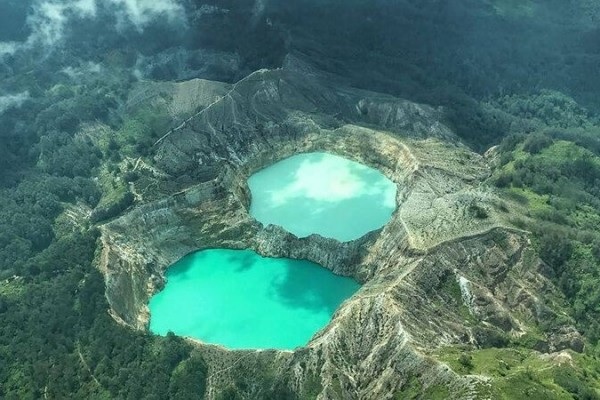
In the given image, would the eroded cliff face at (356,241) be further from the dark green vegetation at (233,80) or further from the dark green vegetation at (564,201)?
the dark green vegetation at (564,201)

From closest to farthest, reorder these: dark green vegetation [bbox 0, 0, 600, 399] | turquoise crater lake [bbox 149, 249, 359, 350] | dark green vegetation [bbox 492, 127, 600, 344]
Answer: dark green vegetation [bbox 0, 0, 600, 399] < dark green vegetation [bbox 492, 127, 600, 344] < turquoise crater lake [bbox 149, 249, 359, 350]

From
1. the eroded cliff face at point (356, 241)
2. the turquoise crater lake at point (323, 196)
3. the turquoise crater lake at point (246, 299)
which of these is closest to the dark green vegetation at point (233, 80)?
the eroded cliff face at point (356, 241)

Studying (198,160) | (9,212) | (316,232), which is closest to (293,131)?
(198,160)

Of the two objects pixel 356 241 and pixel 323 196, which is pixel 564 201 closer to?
pixel 356 241

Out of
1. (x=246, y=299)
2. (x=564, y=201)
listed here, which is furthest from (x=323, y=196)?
(x=564, y=201)

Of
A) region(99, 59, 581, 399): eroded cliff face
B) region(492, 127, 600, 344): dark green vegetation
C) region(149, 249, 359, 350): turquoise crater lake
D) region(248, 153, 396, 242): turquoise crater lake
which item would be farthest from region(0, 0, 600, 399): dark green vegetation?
region(248, 153, 396, 242): turquoise crater lake

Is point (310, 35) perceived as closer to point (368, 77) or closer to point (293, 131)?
point (368, 77)

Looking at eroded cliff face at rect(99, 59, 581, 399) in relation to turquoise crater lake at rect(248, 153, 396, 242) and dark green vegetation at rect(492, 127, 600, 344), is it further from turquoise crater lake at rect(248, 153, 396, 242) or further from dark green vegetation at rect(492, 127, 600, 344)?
dark green vegetation at rect(492, 127, 600, 344)
